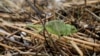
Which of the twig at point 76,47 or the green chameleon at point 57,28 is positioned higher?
the green chameleon at point 57,28

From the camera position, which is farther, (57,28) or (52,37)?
(52,37)

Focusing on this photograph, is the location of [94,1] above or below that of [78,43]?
above

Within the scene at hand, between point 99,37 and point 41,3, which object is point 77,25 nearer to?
point 99,37

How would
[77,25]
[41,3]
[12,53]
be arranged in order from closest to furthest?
[12,53] < [77,25] < [41,3]

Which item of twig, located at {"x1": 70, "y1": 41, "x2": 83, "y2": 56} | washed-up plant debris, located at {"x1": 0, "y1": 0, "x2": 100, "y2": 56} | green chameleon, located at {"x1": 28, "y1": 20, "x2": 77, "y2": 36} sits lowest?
twig, located at {"x1": 70, "y1": 41, "x2": 83, "y2": 56}

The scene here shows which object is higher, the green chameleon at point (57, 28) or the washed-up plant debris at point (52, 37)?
the green chameleon at point (57, 28)

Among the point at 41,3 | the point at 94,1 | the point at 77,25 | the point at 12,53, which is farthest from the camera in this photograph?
the point at 41,3

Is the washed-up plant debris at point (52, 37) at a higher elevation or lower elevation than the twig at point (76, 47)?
higher

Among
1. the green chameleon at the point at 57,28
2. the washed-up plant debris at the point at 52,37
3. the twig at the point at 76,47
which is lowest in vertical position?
the twig at the point at 76,47

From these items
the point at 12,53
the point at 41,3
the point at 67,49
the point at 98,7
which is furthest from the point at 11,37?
the point at 41,3

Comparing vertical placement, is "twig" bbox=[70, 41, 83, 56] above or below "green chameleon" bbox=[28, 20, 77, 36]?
below

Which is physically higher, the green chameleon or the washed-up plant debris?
the green chameleon
